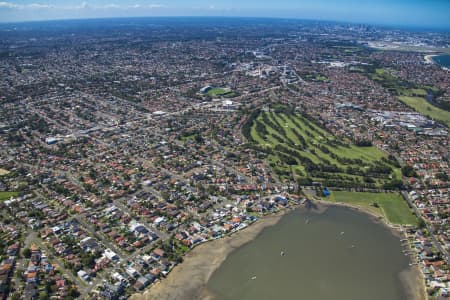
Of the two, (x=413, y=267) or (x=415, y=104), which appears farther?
(x=415, y=104)

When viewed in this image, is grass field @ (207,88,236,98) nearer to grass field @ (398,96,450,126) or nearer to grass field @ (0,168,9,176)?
grass field @ (398,96,450,126)

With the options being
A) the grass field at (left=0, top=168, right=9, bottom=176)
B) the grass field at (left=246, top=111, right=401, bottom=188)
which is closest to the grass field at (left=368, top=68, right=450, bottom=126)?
the grass field at (left=246, top=111, right=401, bottom=188)

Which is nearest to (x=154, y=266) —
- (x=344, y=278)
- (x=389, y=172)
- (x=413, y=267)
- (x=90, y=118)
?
(x=344, y=278)

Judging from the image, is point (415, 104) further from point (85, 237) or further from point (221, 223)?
point (85, 237)

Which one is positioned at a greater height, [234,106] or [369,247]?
[234,106]

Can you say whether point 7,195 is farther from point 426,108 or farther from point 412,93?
point 412,93
